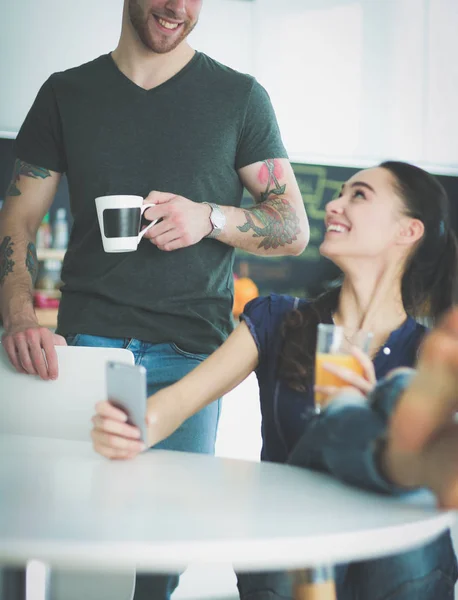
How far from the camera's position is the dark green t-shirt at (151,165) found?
156 cm

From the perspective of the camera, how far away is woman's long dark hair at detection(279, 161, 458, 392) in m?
1.36

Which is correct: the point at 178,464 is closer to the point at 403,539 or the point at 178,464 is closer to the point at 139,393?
the point at 139,393

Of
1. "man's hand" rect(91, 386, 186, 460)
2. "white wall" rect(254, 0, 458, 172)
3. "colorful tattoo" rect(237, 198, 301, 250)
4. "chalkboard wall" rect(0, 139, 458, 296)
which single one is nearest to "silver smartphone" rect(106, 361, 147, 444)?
"man's hand" rect(91, 386, 186, 460)

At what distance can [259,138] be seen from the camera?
64.9 inches

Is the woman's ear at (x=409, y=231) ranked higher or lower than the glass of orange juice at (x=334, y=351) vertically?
higher

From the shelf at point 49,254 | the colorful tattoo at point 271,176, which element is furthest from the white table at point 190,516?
the shelf at point 49,254

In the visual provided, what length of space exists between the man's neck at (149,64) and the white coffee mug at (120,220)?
0.41 metres

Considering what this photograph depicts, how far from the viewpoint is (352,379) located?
3.31 ft

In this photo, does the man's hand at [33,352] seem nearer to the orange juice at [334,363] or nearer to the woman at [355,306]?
the woman at [355,306]

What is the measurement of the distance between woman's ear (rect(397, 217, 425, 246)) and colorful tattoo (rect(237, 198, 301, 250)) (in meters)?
0.30

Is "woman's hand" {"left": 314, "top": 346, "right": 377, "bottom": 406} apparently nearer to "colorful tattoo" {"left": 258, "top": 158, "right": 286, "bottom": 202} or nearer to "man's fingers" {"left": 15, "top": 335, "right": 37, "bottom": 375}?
"man's fingers" {"left": 15, "top": 335, "right": 37, "bottom": 375}

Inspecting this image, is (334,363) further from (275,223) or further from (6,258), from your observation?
(6,258)

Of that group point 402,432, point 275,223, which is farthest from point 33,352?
point 402,432

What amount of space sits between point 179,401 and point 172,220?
1.11 feet
